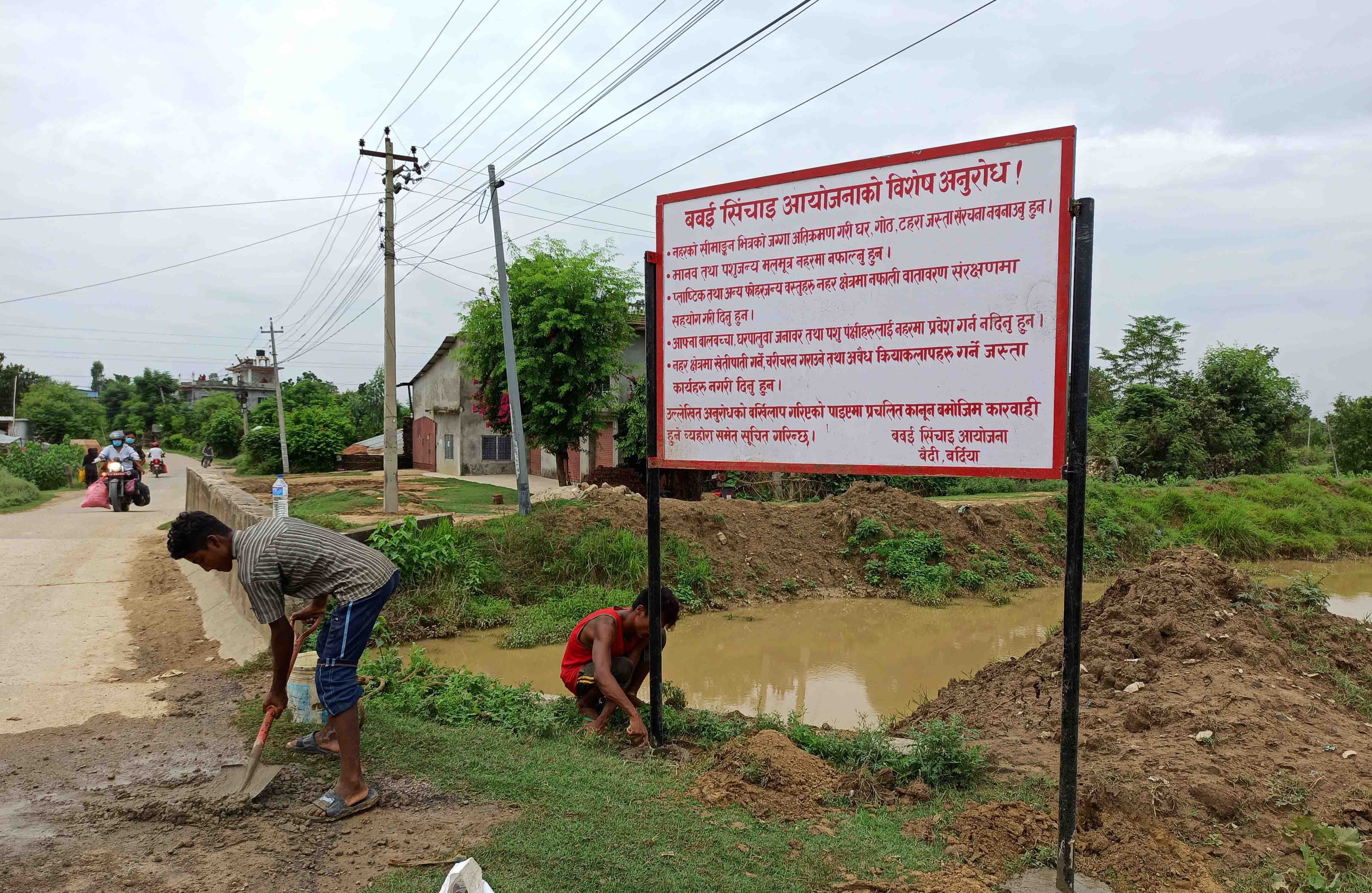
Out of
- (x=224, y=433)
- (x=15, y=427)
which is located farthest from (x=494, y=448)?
(x=15, y=427)

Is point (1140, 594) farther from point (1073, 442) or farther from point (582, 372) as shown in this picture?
point (582, 372)

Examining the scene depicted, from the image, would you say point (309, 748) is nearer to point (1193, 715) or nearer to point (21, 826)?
point (21, 826)

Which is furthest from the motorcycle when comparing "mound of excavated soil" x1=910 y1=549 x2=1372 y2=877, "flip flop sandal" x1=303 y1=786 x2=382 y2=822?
"mound of excavated soil" x1=910 y1=549 x2=1372 y2=877

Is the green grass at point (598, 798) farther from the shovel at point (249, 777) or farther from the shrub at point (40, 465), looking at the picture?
the shrub at point (40, 465)

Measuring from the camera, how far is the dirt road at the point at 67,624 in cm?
519

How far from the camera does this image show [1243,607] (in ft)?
22.4

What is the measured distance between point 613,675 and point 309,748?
5.59 ft

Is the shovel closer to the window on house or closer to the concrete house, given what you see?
the concrete house

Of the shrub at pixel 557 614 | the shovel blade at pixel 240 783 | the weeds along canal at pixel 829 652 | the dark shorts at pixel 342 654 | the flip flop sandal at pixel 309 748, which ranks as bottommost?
the weeds along canal at pixel 829 652

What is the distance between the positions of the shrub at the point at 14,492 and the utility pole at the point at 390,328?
7.92 meters

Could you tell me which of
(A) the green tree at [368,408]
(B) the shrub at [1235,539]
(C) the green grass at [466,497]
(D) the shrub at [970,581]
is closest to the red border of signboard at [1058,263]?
(D) the shrub at [970,581]

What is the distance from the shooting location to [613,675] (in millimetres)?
5035

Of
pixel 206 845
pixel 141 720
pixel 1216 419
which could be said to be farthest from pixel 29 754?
pixel 1216 419

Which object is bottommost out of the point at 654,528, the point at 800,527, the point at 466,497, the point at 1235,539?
the point at 1235,539
